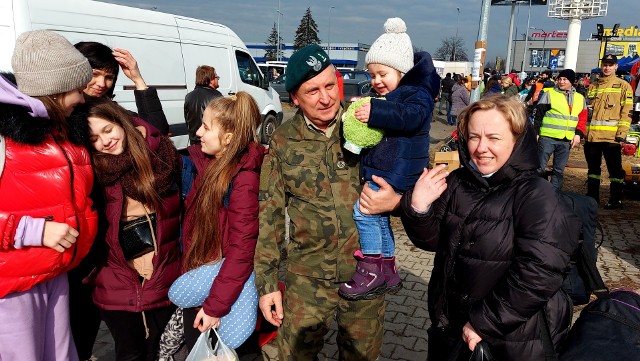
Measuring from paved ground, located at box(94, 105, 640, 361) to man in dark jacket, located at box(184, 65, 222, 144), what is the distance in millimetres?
2473

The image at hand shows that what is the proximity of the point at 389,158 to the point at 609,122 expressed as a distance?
21.5ft

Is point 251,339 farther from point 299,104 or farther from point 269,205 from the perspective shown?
point 299,104

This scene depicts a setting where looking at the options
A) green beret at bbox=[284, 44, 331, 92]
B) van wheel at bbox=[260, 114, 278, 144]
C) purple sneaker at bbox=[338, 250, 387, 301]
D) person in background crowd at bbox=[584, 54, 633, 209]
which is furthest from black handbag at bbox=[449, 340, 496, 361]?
van wheel at bbox=[260, 114, 278, 144]

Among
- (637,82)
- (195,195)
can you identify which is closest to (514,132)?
(195,195)

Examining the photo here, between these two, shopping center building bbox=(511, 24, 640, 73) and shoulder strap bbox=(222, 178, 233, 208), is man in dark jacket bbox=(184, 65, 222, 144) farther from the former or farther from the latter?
shopping center building bbox=(511, 24, 640, 73)

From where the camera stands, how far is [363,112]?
80.0 inches

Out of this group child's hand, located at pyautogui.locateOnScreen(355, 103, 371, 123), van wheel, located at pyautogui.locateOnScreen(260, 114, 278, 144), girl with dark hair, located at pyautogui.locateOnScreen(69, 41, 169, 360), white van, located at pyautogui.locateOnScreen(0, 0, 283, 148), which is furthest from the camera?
van wheel, located at pyautogui.locateOnScreen(260, 114, 278, 144)

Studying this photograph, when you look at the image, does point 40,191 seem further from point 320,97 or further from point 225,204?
point 320,97

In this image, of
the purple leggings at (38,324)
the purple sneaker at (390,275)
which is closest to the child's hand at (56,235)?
the purple leggings at (38,324)

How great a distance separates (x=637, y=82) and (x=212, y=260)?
9.36 m

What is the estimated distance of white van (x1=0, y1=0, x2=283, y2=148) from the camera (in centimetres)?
646

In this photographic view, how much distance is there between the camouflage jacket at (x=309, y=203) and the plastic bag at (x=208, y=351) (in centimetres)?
35

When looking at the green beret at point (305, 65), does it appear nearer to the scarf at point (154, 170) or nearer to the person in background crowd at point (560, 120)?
the scarf at point (154, 170)

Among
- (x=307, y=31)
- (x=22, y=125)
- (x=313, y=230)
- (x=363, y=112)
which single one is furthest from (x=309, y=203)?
(x=307, y=31)
